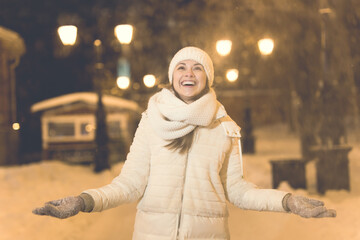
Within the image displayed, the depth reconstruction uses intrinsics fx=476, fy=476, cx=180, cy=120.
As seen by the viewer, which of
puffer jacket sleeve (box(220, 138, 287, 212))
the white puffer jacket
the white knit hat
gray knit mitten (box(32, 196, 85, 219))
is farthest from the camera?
the white knit hat

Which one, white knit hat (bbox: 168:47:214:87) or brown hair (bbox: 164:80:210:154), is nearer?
brown hair (bbox: 164:80:210:154)

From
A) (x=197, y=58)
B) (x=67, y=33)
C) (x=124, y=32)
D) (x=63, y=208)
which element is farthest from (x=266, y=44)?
(x=63, y=208)

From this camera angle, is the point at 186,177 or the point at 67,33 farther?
the point at 67,33

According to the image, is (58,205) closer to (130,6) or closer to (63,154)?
(130,6)

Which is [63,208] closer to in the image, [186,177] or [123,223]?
[186,177]

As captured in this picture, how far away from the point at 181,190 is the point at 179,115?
0.46m

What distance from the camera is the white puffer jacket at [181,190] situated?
9.48 feet

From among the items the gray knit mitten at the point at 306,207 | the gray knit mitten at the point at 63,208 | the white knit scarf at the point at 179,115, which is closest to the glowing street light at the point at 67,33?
the white knit scarf at the point at 179,115

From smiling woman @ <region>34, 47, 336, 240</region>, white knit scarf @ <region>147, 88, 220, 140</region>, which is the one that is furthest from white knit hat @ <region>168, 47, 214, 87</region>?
white knit scarf @ <region>147, 88, 220, 140</region>

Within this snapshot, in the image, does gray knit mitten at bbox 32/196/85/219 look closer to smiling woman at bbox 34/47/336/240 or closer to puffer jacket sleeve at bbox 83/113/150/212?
smiling woman at bbox 34/47/336/240

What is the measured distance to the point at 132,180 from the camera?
9.75ft

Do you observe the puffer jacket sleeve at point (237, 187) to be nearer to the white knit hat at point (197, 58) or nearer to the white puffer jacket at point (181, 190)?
the white puffer jacket at point (181, 190)

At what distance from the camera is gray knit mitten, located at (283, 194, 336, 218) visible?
2703 mm

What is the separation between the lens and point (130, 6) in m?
18.2
